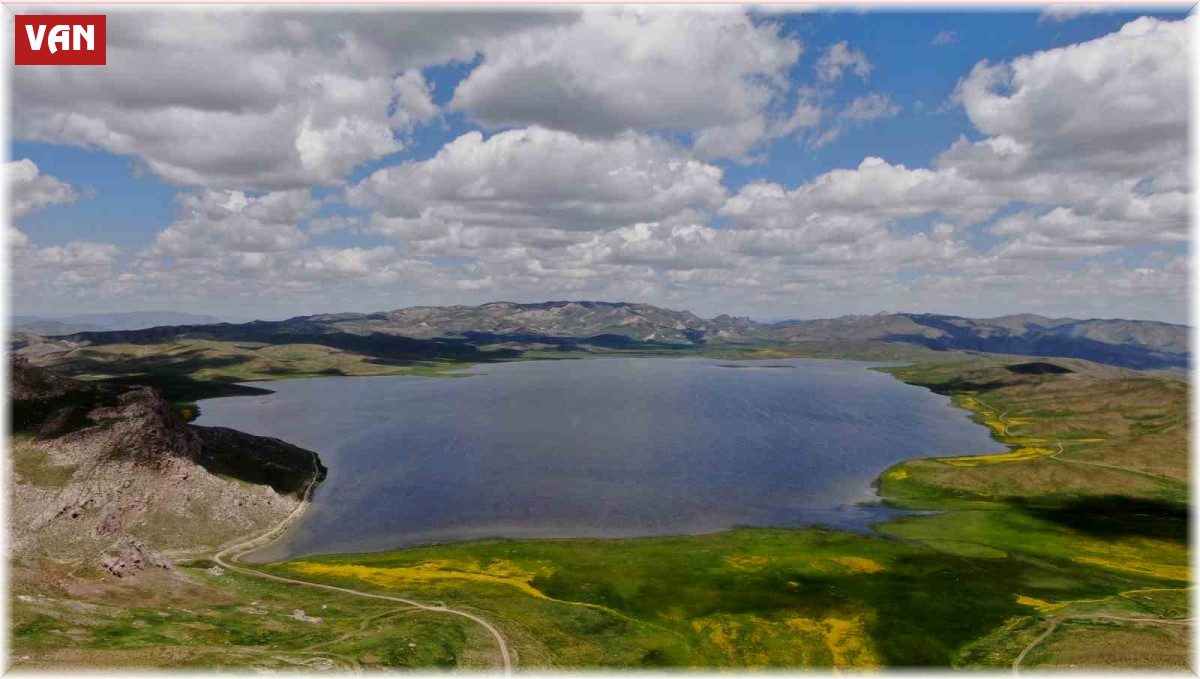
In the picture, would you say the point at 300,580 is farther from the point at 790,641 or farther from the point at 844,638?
the point at 844,638

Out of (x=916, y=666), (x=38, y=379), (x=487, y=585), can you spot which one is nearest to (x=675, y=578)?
(x=487, y=585)

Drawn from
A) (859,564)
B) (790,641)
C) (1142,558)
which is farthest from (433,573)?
(1142,558)

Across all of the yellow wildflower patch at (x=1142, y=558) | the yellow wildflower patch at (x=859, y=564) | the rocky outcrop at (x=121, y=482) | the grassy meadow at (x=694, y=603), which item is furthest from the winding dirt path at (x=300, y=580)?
the yellow wildflower patch at (x=1142, y=558)

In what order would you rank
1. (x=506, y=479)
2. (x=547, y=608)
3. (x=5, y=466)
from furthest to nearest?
(x=506, y=479)
(x=5, y=466)
(x=547, y=608)

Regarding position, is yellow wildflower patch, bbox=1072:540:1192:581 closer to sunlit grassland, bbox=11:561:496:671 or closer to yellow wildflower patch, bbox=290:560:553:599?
yellow wildflower patch, bbox=290:560:553:599

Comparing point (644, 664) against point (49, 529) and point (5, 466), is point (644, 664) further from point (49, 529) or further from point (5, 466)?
point (5, 466)
